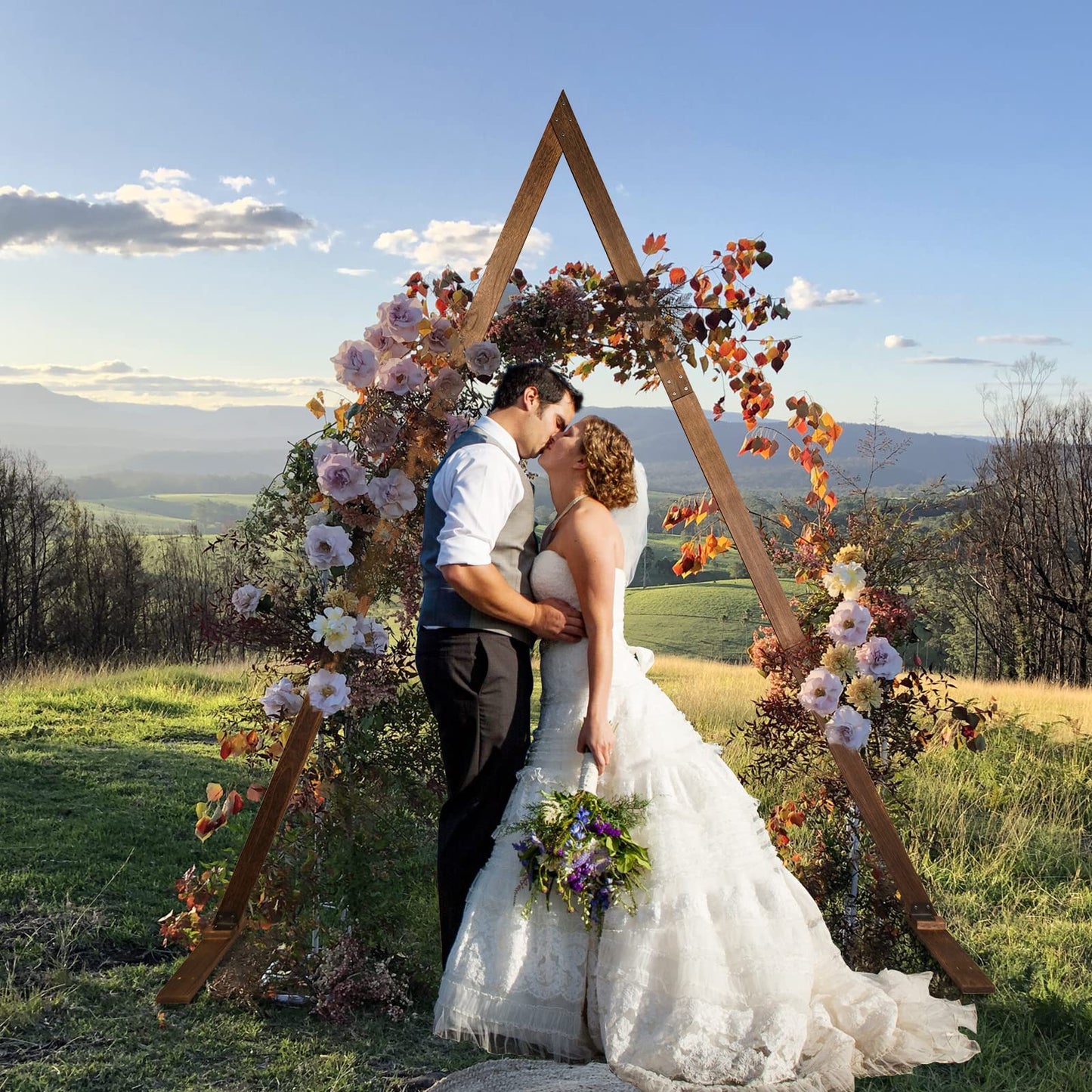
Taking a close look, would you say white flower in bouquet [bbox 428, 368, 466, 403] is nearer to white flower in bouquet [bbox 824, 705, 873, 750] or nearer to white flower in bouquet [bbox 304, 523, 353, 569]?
white flower in bouquet [bbox 304, 523, 353, 569]

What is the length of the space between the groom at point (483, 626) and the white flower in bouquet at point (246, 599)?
0.93 meters

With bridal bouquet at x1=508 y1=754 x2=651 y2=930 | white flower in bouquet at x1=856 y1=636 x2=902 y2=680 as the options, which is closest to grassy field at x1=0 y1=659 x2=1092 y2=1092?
bridal bouquet at x1=508 y1=754 x2=651 y2=930

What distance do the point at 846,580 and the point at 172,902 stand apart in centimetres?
391

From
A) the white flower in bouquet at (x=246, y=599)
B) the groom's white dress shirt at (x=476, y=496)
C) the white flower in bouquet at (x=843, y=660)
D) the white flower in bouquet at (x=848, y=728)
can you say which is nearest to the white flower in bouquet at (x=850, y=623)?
the white flower in bouquet at (x=843, y=660)

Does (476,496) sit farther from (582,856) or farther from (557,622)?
(582,856)

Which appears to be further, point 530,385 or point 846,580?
point 846,580

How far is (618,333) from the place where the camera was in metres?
4.52

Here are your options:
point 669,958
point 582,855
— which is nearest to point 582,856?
point 582,855

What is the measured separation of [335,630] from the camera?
13.5 ft

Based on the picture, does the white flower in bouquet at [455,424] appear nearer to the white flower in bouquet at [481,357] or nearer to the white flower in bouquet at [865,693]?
the white flower in bouquet at [481,357]

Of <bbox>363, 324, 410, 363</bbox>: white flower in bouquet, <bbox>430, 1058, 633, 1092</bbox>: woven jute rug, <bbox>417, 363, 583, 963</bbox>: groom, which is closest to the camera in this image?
<bbox>430, 1058, 633, 1092</bbox>: woven jute rug

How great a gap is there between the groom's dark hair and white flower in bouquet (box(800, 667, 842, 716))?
5.68 feet

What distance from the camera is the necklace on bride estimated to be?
12.3ft

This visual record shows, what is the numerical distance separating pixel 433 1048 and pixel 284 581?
77.8 inches
